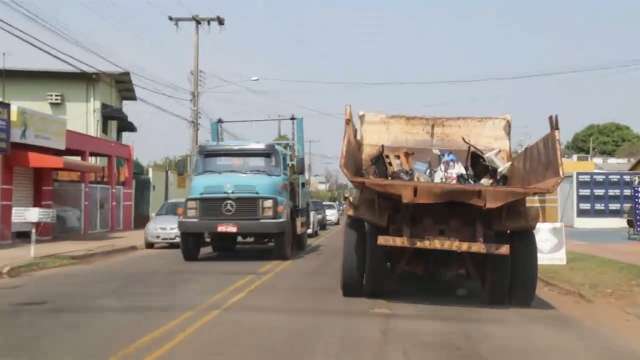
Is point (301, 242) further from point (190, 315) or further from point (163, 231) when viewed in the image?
point (190, 315)

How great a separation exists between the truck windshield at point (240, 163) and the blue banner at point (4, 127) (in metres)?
7.16

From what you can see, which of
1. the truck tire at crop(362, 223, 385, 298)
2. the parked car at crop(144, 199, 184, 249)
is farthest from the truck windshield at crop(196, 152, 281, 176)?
the truck tire at crop(362, 223, 385, 298)

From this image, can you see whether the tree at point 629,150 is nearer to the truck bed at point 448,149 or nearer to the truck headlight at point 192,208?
the truck headlight at point 192,208

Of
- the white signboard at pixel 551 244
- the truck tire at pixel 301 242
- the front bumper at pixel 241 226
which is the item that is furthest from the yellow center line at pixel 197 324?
the truck tire at pixel 301 242

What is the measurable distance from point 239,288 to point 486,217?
4588mm

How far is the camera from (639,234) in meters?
28.3

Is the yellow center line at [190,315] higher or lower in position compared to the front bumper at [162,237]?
lower

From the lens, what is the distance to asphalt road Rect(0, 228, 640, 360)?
27.5ft

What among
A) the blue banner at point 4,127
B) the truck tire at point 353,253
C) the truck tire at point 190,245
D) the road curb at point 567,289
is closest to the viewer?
the truck tire at point 353,253

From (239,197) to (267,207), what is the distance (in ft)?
2.33

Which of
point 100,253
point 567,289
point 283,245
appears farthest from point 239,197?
point 567,289

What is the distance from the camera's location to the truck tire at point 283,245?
19.7 metres

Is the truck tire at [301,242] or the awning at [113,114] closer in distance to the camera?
the truck tire at [301,242]

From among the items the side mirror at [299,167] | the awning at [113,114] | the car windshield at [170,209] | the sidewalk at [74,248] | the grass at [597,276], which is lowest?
the grass at [597,276]
